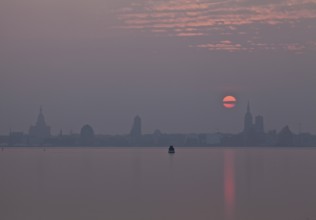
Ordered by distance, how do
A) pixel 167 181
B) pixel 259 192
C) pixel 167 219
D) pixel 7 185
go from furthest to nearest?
pixel 167 181
pixel 7 185
pixel 259 192
pixel 167 219

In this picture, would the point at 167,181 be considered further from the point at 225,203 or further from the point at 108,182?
the point at 225,203

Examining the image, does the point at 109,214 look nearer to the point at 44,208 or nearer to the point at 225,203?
the point at 44,208

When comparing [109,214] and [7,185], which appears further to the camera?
[7,185]

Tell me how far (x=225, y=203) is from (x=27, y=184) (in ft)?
101

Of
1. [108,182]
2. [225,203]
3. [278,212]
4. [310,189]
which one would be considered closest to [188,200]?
[225,203]

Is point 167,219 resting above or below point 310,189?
below

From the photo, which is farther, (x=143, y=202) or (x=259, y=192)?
(x=259, y=192)

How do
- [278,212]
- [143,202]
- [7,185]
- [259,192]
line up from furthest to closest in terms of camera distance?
[7,185], [259,192], [143,202], [278,212]

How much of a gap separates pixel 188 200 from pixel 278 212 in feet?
33.3

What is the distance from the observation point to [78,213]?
5044cm

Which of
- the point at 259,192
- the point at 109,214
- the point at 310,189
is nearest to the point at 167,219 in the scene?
the point at 109,214

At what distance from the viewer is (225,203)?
59.0 meters

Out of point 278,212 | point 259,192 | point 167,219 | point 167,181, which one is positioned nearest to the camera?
point 167,219

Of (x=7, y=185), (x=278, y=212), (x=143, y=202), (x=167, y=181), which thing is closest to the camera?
(x=278, y=212)
